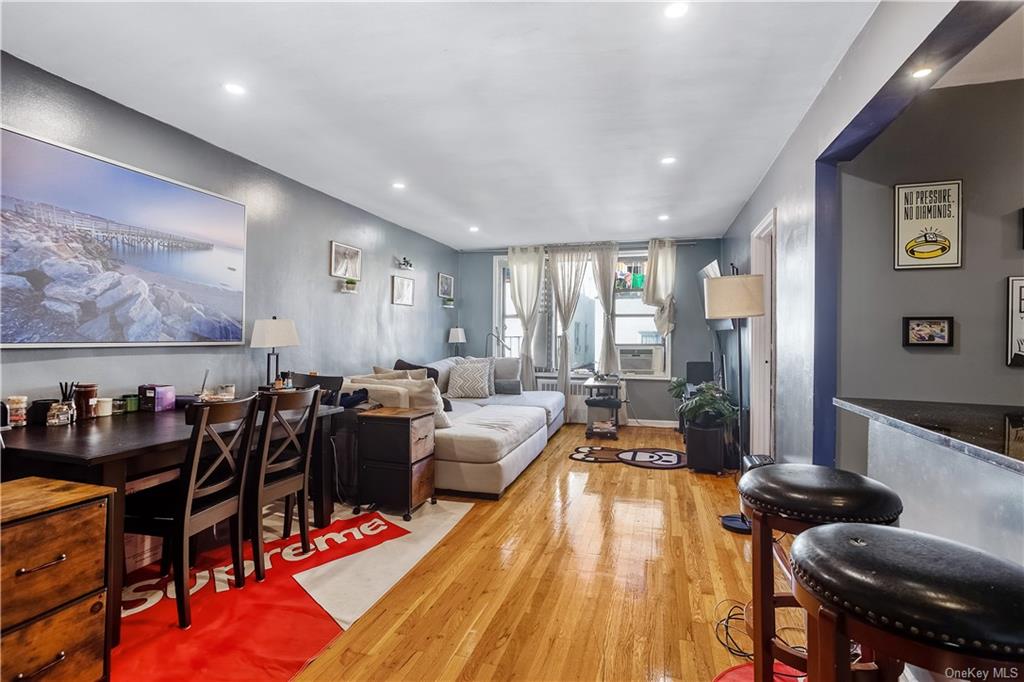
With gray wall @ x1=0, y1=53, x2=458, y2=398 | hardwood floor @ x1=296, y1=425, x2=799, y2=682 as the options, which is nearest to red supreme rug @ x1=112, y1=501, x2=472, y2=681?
hardwood floor @ x1=296, y1=425, x2=799, y2=682

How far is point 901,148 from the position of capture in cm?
239

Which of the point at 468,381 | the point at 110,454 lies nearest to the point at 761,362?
the point at 468,381

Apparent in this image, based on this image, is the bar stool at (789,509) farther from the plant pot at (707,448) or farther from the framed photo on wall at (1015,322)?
the plant pot at (707,448)

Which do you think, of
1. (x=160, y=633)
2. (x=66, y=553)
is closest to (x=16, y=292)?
(x=66, y=553)

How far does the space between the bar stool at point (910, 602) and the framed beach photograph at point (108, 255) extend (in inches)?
131

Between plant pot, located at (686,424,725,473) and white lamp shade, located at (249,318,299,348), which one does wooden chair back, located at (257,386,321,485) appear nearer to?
white lamp shade, located at (249,318,299,348)

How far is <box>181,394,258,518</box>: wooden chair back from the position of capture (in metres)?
2.01

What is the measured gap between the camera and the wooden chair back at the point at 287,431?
2.45 metres

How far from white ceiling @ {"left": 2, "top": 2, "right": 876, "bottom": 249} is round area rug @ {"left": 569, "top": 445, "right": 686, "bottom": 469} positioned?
8.75ft

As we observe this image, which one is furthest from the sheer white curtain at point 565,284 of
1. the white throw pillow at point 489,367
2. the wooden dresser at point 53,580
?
the wooden dresser at point 53,580

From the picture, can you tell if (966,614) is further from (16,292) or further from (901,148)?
(16,292)

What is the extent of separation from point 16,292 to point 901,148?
4355 mm

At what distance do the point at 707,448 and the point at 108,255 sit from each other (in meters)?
4.71

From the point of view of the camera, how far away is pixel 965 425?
1242 mm
